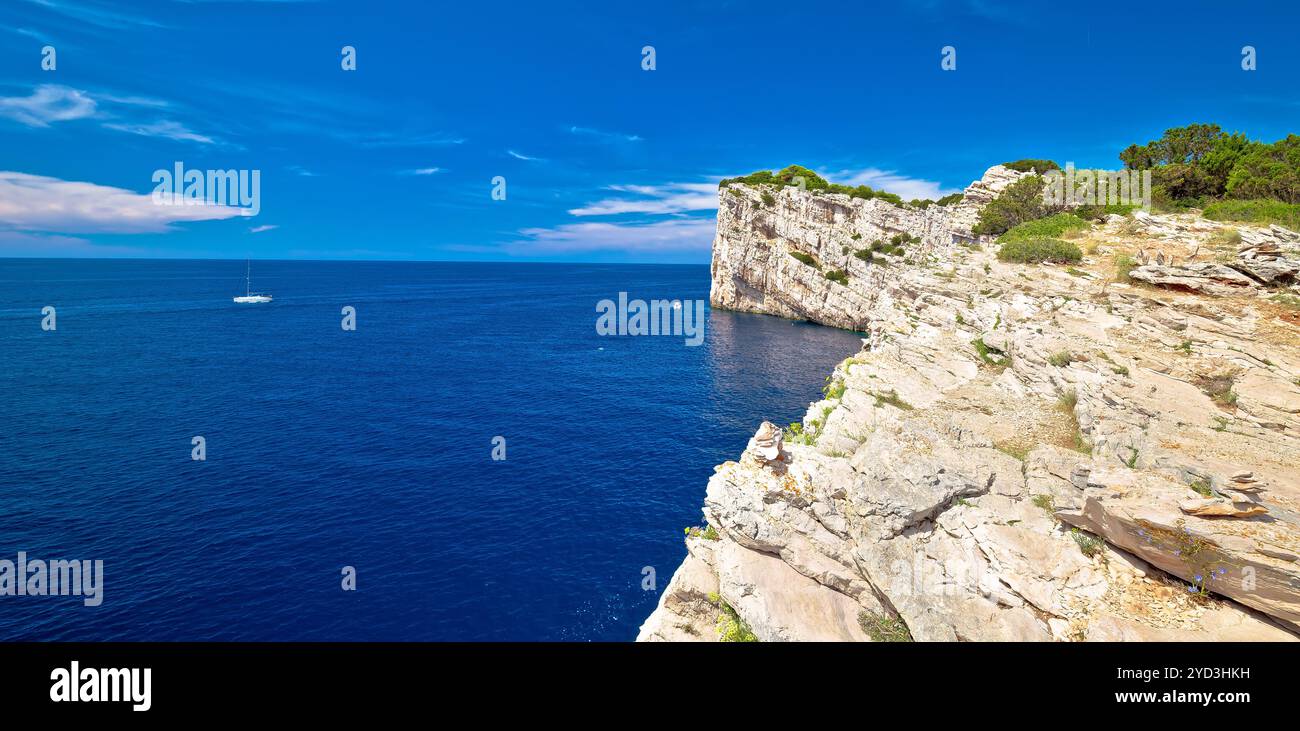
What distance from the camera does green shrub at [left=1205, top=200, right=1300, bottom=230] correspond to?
112ft

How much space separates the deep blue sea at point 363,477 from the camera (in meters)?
28.9

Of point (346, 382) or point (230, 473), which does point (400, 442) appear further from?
point (346, 382)

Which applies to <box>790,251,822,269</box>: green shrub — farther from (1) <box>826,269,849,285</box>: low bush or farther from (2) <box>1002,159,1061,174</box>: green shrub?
(2) <box>1002,159,1061,174</box>: green shrub

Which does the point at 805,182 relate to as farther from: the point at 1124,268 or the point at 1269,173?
the point at 1124,268

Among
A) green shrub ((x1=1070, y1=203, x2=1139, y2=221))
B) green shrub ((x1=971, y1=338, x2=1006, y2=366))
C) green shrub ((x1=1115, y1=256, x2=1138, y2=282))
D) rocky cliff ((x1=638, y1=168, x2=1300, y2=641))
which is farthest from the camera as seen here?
green shrub ((x1=1070, y1=203, x2=1139, y2=221))

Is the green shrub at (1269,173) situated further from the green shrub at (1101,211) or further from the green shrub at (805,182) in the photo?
the green shrub at (805,182)

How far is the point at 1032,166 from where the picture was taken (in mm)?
73688

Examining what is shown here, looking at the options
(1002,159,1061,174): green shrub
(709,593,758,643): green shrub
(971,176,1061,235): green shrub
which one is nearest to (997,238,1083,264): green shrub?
(971,176,1061,235): green shrub

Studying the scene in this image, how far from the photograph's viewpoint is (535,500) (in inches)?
1602

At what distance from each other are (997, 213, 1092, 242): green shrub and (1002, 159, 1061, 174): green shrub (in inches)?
1388

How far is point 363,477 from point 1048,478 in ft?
141

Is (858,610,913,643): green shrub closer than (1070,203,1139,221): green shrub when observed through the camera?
Yes
